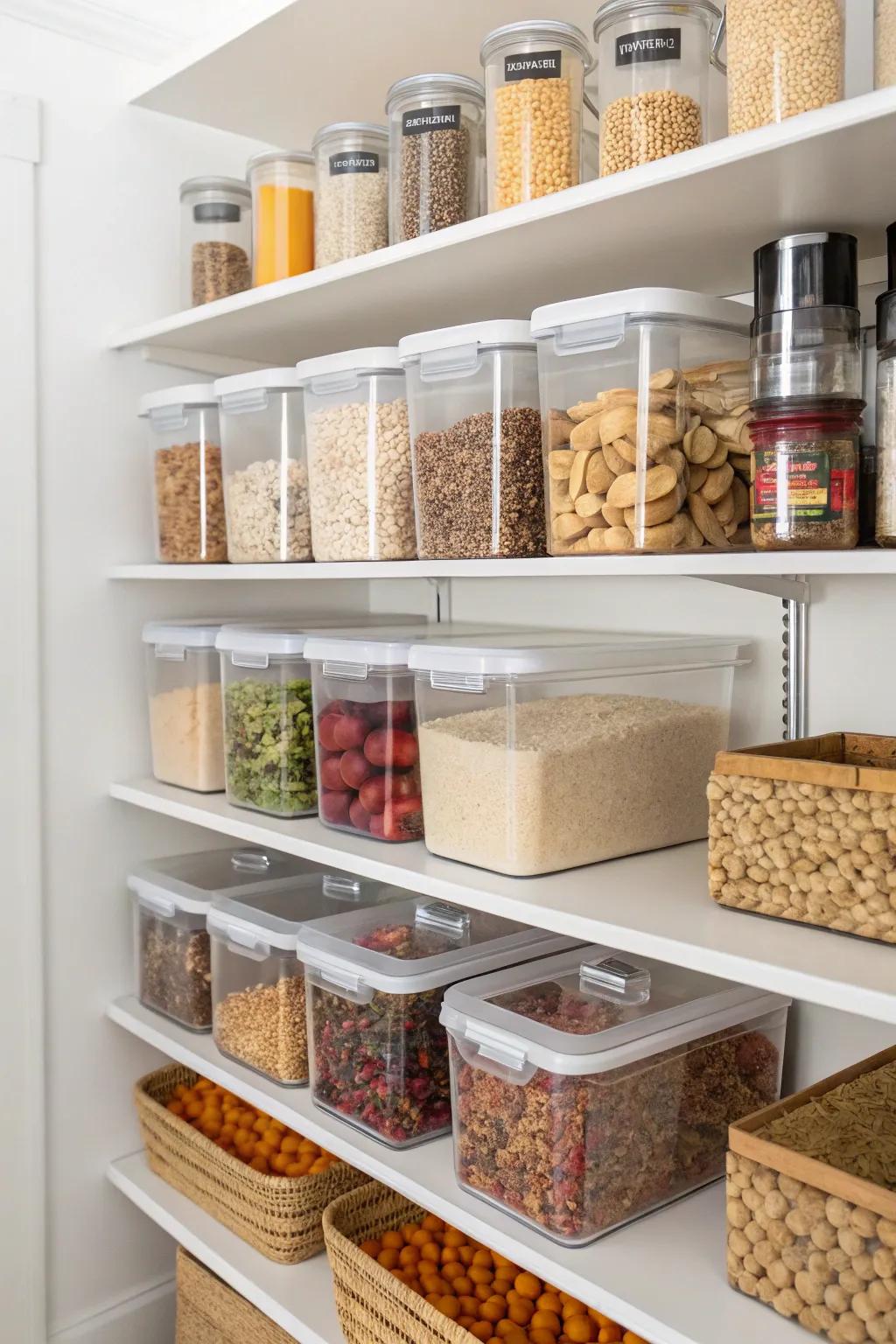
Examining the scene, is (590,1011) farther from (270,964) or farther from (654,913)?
(270,964)

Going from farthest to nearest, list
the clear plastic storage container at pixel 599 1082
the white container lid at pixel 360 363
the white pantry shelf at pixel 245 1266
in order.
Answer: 1. the white pantry shelf at pixel 245 1266
2. the white container lid at pixel 360 363
3. the clear plastic storage container at pixel 599 1082

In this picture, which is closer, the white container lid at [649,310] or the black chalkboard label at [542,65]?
the white container lid at [649,310]

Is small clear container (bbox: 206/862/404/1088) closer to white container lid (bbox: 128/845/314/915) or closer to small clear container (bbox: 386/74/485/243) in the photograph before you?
white container lid (bbox: 128/845/314/915)

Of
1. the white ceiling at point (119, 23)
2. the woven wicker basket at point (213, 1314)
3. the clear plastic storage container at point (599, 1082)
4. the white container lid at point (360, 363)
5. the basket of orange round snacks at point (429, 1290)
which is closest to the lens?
the clear plastic storage container at point (599, 1082)

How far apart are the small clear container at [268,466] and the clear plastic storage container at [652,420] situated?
0.54 metres

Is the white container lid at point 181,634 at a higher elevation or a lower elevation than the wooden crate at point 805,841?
higher

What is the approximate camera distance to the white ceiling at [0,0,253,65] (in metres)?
1.85

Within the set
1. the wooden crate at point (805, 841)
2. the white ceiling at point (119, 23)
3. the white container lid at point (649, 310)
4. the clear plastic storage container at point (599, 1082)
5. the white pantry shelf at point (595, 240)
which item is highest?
the white ceiling at point (119, 23)

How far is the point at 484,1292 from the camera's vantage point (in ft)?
4.87

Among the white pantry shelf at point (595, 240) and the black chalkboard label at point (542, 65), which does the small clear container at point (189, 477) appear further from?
the black chalkboard label at point (542, 65)

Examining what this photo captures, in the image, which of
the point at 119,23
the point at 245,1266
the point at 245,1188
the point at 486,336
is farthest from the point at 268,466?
the point at 245,1266

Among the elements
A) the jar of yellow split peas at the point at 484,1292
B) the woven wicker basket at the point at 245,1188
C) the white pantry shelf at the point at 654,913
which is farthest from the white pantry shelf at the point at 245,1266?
the white pantry shelf at the point at 654,913

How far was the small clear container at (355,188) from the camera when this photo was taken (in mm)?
1580

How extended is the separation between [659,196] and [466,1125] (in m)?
1.07
